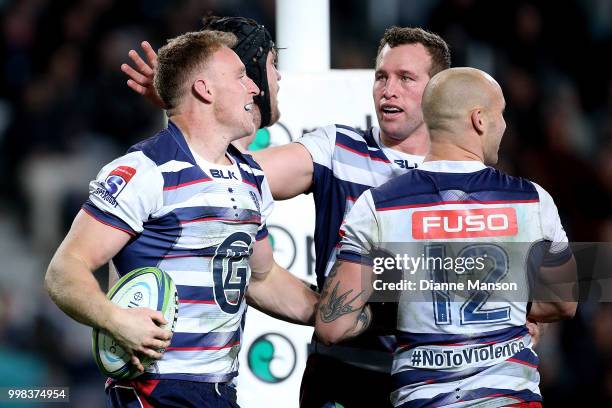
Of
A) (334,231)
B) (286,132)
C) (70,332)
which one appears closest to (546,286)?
(334,231)

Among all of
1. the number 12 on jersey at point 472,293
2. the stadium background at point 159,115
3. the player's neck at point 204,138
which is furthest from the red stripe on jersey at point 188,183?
the stadium background at point 159,115

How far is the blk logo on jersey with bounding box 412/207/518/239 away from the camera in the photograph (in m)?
3.30

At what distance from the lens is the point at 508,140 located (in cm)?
752

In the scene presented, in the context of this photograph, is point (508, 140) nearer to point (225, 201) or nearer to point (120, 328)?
point (225, 201)

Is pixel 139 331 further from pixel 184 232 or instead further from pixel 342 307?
pixel 342 307

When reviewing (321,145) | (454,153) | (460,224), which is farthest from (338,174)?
(460,224)

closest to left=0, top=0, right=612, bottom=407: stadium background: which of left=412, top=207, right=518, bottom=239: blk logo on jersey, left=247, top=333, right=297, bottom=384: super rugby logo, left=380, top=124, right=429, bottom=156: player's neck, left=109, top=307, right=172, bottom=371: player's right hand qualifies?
left=247, top=333, right=297, bottom=384: super rugby logo

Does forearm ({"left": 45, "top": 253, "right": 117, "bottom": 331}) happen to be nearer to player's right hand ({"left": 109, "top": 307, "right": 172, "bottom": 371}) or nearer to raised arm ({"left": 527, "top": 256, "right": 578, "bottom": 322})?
player's right hand ({"left": 109, "top": 307, "right": 172, "bottom": 371})

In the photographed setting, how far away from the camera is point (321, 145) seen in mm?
4180

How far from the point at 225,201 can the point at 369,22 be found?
16.3ft

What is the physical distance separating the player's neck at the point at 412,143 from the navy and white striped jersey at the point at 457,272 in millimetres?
804

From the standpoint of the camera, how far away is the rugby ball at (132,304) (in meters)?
3.05

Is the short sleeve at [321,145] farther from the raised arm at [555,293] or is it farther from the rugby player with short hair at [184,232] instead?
the raised arm at [555,293]

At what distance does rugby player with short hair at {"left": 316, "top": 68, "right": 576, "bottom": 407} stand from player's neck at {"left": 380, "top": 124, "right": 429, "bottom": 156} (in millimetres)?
708
